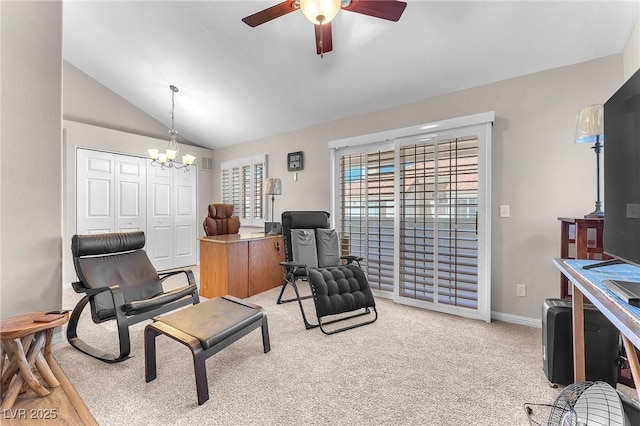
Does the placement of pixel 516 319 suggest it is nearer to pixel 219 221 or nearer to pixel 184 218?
pixel 219 221

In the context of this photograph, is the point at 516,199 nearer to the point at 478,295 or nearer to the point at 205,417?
the point at 478,295

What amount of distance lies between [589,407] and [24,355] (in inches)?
107

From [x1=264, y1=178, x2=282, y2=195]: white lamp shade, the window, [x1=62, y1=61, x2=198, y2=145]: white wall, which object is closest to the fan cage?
[x1=264, y1=178, x2=282, y2=195]: white lamp shade

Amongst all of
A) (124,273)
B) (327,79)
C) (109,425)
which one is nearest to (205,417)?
(109,425)

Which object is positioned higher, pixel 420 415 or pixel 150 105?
pixel 150 105

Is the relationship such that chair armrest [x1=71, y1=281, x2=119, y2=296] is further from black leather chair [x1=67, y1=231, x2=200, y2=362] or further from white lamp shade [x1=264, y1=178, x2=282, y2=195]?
white lamp shade [x1=264, y1=178, x2=282, y2=195]

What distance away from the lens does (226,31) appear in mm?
3051

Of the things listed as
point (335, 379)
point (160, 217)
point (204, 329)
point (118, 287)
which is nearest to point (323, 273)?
point (335, 379)

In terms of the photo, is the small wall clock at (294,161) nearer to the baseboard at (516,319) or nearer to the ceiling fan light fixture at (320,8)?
the ceiling fan light fixture at (320,8)

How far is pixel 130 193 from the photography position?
491cm

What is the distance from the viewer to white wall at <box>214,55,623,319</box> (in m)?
2.48

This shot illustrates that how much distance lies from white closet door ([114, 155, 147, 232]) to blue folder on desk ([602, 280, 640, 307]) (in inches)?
226

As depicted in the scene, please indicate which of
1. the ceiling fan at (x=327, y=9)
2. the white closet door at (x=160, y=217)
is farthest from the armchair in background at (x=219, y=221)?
the ceiling fan at (x=327, y=9)

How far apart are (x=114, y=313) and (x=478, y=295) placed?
325 cm
